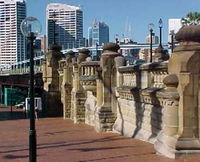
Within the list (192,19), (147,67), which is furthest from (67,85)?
(192,19)

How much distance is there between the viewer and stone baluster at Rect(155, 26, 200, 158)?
12.5m

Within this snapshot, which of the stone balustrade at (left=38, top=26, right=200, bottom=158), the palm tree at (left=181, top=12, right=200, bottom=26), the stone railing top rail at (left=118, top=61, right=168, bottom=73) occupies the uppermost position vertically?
the palm tree at (left=181, top=12, right=200, bottom=26)

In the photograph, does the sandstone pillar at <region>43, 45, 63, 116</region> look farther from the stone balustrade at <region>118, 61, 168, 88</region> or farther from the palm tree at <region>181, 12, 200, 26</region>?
the palm tree at <region>181, 12, 200, 26</region>

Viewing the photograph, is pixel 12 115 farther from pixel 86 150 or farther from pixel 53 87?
pixel 86 150

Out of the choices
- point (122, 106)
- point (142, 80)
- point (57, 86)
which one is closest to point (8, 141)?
point (122, 106)

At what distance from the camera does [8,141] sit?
19.5 metres

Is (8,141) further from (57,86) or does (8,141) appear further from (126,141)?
(57,86)

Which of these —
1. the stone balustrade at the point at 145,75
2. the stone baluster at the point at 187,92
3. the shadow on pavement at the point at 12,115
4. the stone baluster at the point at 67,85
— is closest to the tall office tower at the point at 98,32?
the shadow on pavement at the point at 12,115

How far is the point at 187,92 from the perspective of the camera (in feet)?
41.3

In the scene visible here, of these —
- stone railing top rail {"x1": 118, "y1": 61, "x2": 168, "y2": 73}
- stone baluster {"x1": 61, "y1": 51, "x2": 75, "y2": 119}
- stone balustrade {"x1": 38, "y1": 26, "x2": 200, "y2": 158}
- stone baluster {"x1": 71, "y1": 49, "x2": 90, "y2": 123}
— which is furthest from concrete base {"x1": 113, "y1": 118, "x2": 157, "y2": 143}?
stone baluster {"x1": 61, "y1": 51, "x2": 75, "y2": 119}

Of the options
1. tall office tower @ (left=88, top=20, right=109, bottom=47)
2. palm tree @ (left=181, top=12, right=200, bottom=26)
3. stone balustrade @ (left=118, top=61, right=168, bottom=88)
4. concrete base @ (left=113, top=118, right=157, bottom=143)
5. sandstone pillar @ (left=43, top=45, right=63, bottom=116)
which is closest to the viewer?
stone balustrade @ (left=118, top=61, right=168, bottom=88)

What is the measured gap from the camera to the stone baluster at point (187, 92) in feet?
41.2

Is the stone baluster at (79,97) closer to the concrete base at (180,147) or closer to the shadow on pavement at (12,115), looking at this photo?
the shadow on pavement at (12,115)

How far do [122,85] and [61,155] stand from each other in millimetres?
6827
